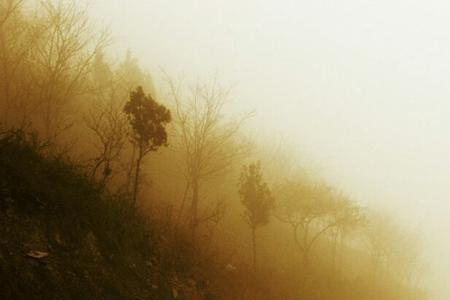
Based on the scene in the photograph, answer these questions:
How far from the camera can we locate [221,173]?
38156 millimetres

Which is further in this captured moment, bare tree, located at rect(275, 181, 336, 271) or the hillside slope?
bare tree, located at rect(275, 181, 336, 271)

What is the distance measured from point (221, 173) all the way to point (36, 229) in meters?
30.1

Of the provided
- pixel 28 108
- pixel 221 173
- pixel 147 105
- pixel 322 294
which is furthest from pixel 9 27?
pixel 322 294

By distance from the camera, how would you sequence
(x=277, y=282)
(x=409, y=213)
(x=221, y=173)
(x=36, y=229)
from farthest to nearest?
(x=409, y=213) → (x=221, y=173) → (x=277, y=282) → (x=36, y=229)

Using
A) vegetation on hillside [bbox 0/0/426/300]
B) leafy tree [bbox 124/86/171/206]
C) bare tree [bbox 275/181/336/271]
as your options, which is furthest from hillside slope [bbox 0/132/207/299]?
bare tree [bbox 275/181/336/271]

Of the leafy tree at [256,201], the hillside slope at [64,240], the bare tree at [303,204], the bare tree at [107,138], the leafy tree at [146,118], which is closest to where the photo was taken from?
the hillside slope at [64,240]

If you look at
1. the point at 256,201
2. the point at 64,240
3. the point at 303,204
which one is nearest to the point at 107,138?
the point at 256,201

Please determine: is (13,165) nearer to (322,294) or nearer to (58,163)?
(58,163)

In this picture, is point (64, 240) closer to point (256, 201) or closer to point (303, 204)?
point (256, 201)

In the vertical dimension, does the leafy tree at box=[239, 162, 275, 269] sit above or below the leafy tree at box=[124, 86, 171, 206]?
below

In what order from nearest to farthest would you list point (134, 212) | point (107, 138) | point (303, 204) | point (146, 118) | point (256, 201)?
1. point (134, 212)
2. point (146, 118)
3. point (107, 138)
4. point (256, 201)
5. point (303, 204)

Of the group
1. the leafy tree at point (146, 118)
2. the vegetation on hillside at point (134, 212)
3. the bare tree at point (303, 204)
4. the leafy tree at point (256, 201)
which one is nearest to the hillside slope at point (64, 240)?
the vegetation on hillside at point (134, 212)

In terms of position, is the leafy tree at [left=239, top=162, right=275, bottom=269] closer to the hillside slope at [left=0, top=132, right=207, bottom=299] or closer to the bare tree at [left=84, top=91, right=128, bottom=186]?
the bare tree at [left=84, top=91, right=128, bottom=186]

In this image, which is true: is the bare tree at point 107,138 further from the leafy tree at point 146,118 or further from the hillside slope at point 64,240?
the hillside slope at point 64,240
